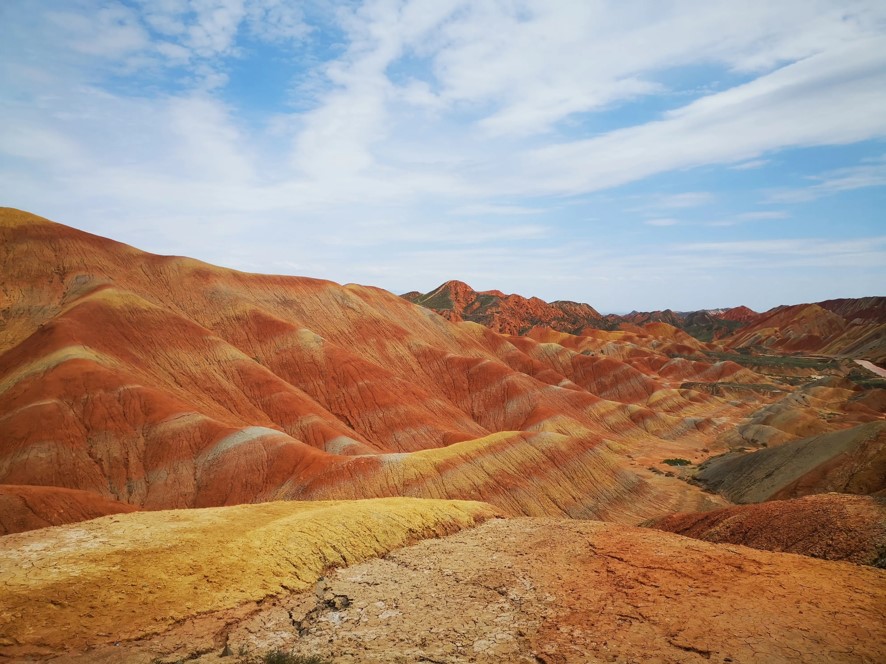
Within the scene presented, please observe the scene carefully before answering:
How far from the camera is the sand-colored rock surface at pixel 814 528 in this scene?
15.4 m

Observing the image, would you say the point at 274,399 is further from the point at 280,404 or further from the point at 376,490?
the point at 376,490

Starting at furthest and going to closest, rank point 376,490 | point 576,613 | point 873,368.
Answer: point 873,368
point 376,490
point 576,613

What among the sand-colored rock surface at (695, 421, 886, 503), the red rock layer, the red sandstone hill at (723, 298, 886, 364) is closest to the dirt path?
the red sandstone hill at (723, 298, 886, 364)

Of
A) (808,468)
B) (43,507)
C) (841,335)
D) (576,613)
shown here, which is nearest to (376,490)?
(43,507)

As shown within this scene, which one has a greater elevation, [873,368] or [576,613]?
[576,613]

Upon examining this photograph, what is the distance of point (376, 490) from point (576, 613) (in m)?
29.2

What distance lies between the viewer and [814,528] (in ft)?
55.5

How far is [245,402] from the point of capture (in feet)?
196

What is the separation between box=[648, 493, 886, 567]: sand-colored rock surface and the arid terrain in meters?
0.11

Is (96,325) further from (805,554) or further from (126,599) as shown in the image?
(805,554)

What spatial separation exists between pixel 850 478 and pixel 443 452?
29427mm

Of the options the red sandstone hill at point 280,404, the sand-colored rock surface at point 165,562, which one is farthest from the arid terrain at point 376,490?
the red sandstone hill at point 280,404

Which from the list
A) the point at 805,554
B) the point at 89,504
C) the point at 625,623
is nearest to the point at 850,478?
the point at 805,554

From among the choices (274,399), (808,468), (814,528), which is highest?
(814,528)
